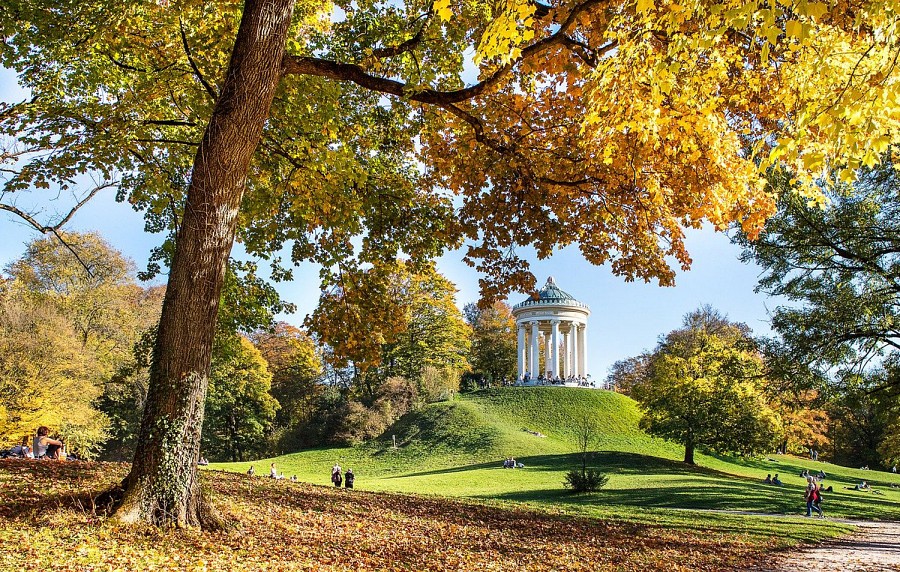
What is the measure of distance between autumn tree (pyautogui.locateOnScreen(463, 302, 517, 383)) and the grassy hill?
12178 millimetres

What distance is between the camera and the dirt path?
909 cm

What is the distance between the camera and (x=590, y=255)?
9.78 metres

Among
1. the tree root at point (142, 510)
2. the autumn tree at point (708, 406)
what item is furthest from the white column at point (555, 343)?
the tree root at point (142, 510)

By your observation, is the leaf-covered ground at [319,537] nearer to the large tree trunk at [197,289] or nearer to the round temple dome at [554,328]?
the large tree trunk at [197,289]

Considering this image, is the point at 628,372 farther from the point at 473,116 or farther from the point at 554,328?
the point at 473,116

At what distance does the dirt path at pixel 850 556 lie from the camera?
358 inches

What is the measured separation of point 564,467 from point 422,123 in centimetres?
2197

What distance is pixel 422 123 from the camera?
Answer: 11.2 m

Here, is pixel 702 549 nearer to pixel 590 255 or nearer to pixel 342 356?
pixel 590 255

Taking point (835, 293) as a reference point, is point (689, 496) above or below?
below

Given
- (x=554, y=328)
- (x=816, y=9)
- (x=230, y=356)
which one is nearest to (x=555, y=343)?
(x=554, y=328)

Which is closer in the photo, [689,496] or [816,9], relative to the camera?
[816,9]

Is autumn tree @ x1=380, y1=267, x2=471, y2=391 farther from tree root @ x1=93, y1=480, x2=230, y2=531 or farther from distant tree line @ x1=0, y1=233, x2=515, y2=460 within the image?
tree root @ x1=93, y1=480, x2=230, y2=531

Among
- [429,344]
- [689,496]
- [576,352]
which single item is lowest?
[689,496]
